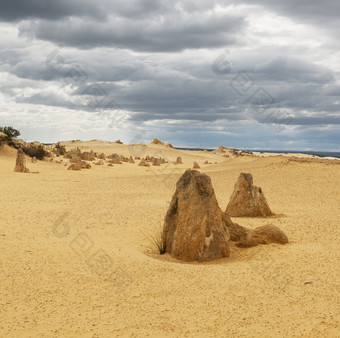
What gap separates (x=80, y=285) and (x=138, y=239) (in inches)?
122

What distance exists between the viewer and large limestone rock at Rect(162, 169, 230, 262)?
7.83m

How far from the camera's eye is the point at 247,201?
12289 millimetres

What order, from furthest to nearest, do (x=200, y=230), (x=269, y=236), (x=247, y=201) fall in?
1. (x=247, y=201)
2. (x=269, y=236)
3. (x=200, y=230)

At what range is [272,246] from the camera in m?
8.53

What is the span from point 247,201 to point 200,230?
470cm

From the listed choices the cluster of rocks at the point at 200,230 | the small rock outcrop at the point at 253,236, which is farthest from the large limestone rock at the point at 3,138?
the small rock outcrop at the point at 253,236

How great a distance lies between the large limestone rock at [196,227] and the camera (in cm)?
783

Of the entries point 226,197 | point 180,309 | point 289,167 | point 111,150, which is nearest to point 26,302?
point 180,309

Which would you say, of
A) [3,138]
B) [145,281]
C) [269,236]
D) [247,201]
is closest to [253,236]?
[269,236]

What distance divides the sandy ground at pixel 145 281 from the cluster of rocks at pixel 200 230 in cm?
33

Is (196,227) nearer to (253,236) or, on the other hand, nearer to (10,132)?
(253,236)

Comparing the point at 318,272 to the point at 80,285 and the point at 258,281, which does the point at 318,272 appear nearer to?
the point at 258,281

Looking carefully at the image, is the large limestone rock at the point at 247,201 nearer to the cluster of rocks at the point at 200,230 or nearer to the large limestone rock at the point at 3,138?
the cluster of rocks at the point at 200,230

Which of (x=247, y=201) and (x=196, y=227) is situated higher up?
(x=247, y=201)
